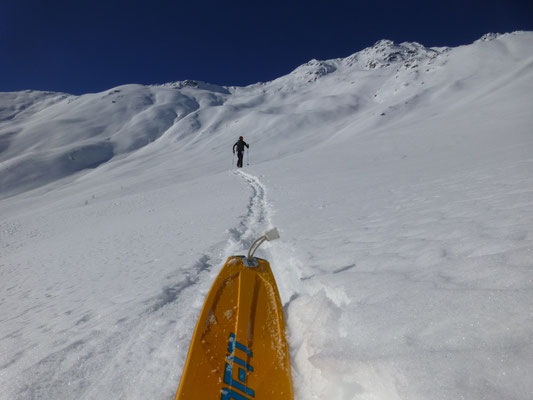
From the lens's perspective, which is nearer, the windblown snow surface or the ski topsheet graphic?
the windblown snow surface

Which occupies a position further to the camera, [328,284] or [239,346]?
[328,284]

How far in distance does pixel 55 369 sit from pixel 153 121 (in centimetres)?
7465

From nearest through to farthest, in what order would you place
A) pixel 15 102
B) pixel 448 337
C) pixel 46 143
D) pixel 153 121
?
pixel 448 337 → pixel 46 143 → pixel 153 121 → pixel 15 102

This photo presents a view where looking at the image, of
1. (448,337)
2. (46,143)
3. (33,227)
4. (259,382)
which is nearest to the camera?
(448,337)

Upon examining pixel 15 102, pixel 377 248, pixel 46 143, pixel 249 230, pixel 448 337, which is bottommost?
pixel 249 230

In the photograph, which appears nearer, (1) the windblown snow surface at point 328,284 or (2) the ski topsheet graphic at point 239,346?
(1) the windblown snow surface at point 328,284

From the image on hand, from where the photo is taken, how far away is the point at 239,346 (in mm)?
2150

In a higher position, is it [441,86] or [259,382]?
[441,86]

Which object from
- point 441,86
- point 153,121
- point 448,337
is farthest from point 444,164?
point 153,121

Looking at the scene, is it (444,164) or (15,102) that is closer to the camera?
(444,164)

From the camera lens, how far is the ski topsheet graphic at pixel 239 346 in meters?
1.82

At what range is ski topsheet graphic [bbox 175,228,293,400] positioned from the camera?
5.98 feet

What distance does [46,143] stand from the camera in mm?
63719

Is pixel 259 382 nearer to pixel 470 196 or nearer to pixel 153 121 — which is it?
pixel 470 196
